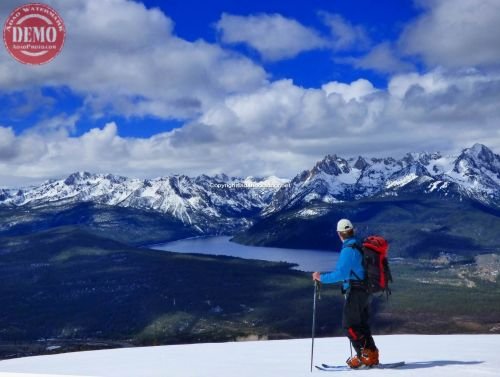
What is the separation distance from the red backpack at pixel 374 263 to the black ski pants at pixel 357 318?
33 cm

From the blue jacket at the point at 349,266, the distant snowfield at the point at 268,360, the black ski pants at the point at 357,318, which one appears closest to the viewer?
the blue jacket at the point at 349,266

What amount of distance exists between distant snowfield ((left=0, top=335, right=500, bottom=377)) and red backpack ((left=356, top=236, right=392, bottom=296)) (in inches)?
92.3

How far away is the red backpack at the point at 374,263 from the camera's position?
16.2 meters

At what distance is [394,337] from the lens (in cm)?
2683

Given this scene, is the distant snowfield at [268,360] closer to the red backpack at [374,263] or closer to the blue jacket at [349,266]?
the red backpack at [374,263]

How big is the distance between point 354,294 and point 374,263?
1.04m

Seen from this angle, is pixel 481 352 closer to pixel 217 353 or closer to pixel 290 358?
pixel 290 358

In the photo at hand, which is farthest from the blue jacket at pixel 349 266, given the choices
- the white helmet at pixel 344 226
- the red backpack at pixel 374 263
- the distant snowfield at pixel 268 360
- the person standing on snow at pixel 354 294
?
the distant snowfield at pixel 268 360

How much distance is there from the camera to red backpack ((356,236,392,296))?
16.2 metres

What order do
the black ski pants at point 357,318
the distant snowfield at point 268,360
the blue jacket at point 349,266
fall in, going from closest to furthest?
the blue jacket at point 349,266 < the black ski pants at point 357,318 < the distant snowfield at point 268,360

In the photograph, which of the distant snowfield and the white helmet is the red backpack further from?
the distant snowfield

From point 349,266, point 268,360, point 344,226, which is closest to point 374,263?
point 349,266

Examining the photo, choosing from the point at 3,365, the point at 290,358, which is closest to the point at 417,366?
the point at 290,358

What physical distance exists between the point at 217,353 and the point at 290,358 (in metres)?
3.41
